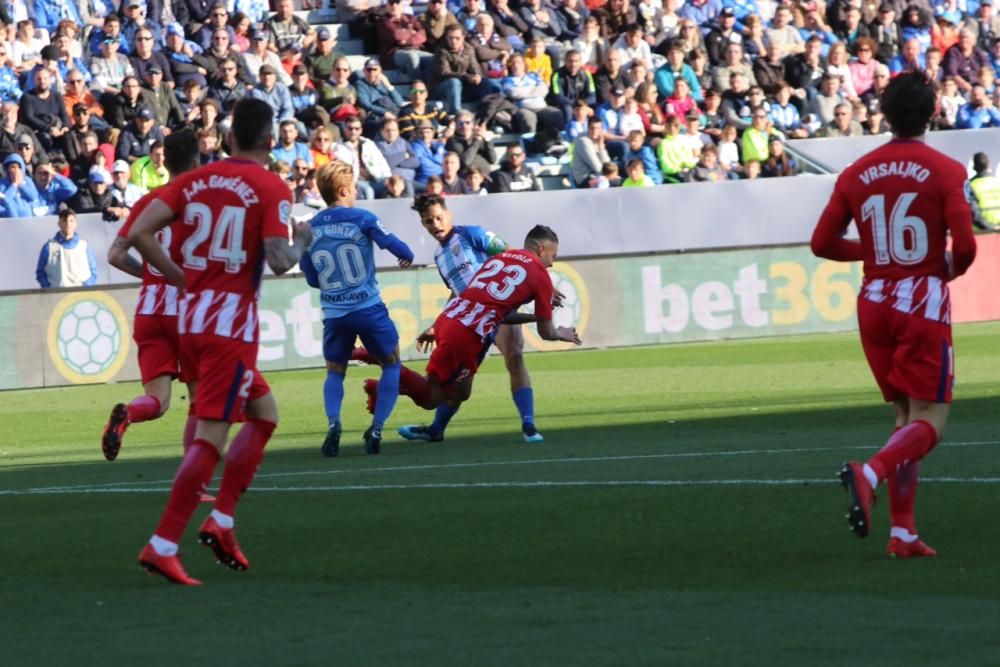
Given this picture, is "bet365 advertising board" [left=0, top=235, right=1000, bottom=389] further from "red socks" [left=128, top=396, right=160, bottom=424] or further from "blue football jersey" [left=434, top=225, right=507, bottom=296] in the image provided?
"red socks" [left=128, top=396, right=160, bottom=424]

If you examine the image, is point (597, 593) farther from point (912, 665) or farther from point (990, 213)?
point (990, 213)

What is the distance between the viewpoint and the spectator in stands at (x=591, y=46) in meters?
30.3

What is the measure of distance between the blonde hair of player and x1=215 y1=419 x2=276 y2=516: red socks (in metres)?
5.30

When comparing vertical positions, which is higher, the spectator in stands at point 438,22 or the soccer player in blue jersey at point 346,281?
the spectator in stands at point 438,22

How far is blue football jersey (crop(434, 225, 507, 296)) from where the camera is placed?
47.5 ft

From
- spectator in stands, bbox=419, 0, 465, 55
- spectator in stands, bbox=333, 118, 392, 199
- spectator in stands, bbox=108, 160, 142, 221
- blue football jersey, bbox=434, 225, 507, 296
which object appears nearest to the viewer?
blue football jersey, bbox=434, 225, 507, 296

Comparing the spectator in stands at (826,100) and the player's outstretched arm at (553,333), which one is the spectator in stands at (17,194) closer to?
the spectator in stands at (826,100)

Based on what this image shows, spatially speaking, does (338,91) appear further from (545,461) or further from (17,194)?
(545,461)

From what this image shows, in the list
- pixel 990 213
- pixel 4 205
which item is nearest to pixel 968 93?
pixel 990 213

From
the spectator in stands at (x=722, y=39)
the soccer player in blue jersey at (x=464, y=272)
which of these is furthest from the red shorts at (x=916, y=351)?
the spectator in stands at (x=722, y=39)

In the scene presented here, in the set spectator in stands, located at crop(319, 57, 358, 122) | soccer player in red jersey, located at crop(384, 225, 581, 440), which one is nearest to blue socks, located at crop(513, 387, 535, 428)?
soccer player in red jersey, located at crop(384, 225, 581, 440)

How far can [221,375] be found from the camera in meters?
7.68

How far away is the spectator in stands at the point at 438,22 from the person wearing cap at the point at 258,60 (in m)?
2.73

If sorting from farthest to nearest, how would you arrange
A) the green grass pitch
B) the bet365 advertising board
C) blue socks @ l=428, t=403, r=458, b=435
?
the bet365 advertising board < blue socks @ l=428, t=403, r=458, b=435 < the green grass pitch
